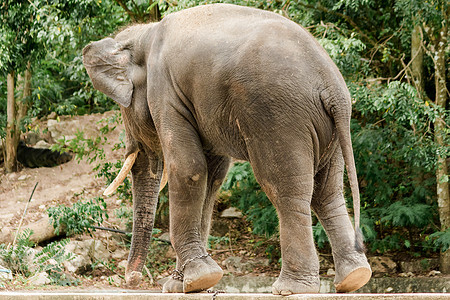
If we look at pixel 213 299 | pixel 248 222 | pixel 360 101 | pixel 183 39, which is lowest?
pixel 248 222

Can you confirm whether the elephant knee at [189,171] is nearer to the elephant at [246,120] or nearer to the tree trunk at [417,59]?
the elephant at [246,120]

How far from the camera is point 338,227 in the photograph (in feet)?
13.0

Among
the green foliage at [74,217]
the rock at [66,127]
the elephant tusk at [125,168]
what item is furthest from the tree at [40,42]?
the elephant tusk at [125,168]

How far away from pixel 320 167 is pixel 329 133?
270 millimetres

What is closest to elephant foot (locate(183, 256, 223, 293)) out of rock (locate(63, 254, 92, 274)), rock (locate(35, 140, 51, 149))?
rock (locate(63, 254, 92, 274))

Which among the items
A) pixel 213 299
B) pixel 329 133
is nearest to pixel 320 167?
pixel 329 133

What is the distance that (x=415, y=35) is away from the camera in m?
9.63

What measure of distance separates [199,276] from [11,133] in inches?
439

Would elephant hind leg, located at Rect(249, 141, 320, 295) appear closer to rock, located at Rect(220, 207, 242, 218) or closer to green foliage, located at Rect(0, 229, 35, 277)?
green foliage, located at Rect(0, 229, 35, 277)

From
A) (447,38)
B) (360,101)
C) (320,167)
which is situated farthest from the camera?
(447,38)

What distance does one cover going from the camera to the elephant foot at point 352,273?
3.74m

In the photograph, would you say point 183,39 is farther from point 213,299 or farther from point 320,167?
point 213,299

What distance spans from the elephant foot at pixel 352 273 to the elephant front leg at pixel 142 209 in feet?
5.53

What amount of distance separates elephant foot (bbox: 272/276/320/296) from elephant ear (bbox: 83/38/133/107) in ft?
5.67
